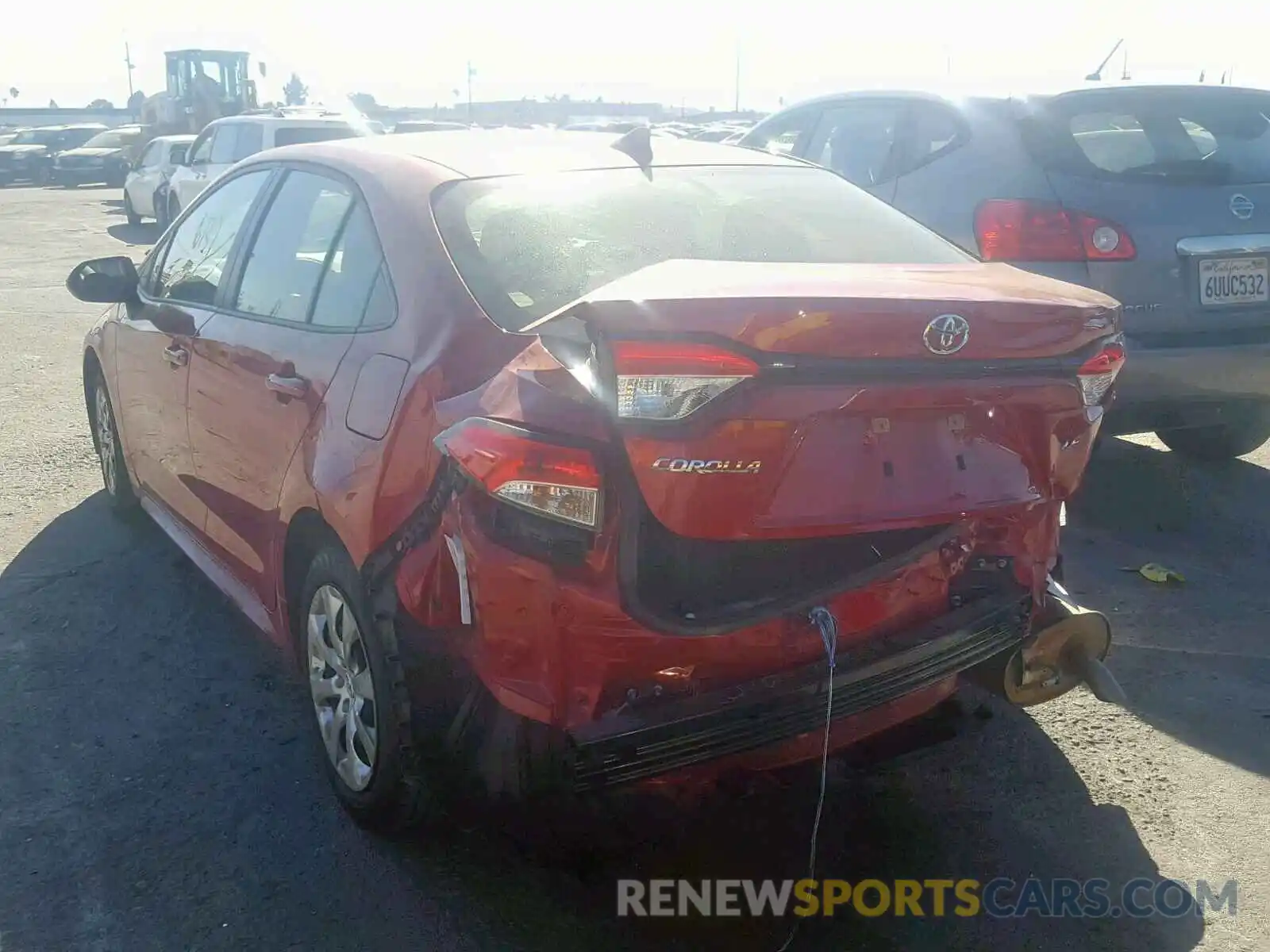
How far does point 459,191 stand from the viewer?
3.18 m

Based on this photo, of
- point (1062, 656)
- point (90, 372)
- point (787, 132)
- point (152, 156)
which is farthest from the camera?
Result: point (152, 156)

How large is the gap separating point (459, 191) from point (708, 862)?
1777 millimetres

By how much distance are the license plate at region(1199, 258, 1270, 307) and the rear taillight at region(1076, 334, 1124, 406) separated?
239cm

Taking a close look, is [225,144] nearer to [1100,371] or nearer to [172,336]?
[172,336]

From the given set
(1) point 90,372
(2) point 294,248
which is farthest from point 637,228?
(1) point 90,372

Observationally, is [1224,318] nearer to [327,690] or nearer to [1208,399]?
[1208,399]

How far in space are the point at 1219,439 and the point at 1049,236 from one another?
1889 mm

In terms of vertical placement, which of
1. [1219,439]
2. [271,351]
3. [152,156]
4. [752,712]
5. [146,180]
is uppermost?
[152,156]

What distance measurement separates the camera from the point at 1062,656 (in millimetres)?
3053

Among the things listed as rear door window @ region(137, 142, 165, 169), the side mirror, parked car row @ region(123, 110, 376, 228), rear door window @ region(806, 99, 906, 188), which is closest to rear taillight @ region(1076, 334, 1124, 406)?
rear door window @ region(806, 99, 906, 188)

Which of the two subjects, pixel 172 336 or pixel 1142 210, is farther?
pixel 1142 210

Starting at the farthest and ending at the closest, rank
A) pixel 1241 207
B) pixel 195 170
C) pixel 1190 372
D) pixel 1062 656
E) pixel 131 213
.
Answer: pixel 131 213
pixel 195 170
pixel 1241 207
pixel 1190 372
pixel 1062 656

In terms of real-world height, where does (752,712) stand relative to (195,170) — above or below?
below

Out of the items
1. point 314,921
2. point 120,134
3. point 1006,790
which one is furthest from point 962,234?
point 120,134
